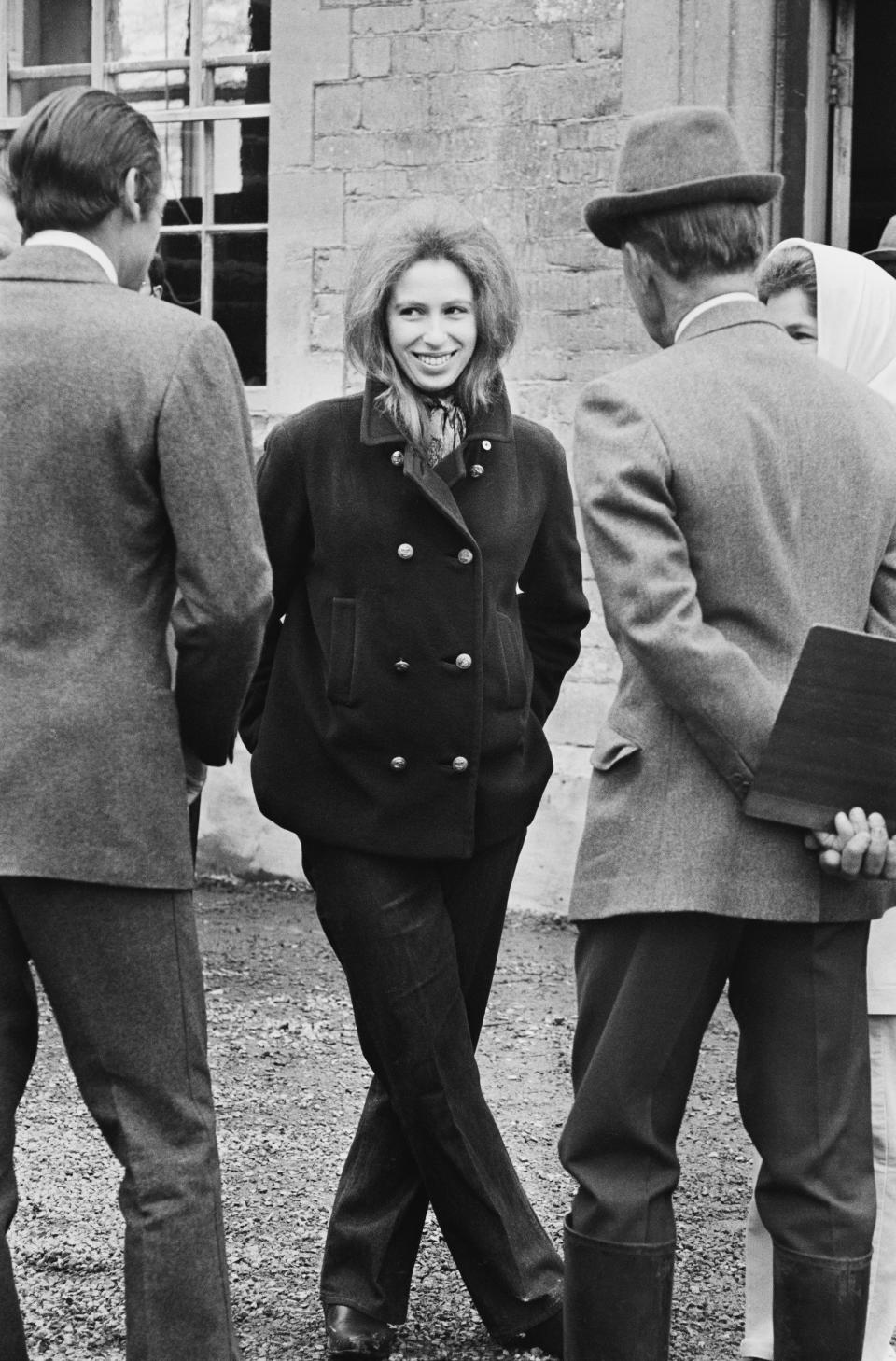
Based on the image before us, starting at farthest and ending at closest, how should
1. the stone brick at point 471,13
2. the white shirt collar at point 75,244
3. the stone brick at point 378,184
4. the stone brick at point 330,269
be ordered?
the stone brick at point 330,269
the stone brick at point 378,184
the stone brick at point 471,13
the white shirt collar at point 75,244

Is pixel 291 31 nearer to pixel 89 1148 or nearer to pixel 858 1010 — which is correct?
pixel 89 1148

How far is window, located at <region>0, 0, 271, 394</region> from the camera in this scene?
732 centimetres

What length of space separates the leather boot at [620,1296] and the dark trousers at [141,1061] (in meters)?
0.51

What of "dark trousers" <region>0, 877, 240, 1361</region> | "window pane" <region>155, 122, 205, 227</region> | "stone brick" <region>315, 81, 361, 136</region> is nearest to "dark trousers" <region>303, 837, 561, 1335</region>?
"dark trousers" <region>0, 877, 240, 1361</region>

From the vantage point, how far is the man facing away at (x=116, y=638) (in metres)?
2.56

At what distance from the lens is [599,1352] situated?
8.67 feet

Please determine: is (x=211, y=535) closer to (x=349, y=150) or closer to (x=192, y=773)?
(x=192, y=773)

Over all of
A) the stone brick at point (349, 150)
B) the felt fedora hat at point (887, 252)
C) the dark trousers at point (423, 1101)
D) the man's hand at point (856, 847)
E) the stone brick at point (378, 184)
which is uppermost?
the stone brick at point (349, 150)

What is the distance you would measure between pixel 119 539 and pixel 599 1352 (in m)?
1.29

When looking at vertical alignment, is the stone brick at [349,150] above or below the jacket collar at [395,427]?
above

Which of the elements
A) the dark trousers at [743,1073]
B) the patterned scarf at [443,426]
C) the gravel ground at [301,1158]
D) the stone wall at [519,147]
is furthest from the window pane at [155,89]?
the dark trousers at [743,1073]

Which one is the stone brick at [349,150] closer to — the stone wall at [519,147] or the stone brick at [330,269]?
the stone wall at [519,147]

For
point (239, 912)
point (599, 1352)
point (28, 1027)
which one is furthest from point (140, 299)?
point (239, 912)

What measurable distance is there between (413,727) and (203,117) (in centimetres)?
483
